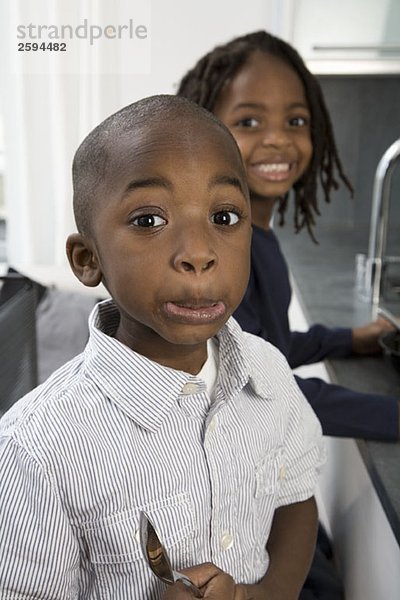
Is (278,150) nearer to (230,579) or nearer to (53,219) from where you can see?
(230,579)

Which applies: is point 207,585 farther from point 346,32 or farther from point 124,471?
point 346,32

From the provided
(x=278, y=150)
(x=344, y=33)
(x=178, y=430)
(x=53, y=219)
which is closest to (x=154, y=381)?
(x=178, y=430)

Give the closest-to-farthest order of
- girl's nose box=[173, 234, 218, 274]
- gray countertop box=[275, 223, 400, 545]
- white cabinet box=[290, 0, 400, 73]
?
girl's nose box=[173, 234, 218, 274], gray countertop box=[275, 223, 400, 545], white cabinet box=[290, 0, 400, 73]

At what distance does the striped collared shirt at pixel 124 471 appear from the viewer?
1.80 ft

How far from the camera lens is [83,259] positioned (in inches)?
24.0

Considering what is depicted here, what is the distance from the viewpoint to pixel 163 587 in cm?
61

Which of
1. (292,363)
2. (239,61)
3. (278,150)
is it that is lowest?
(292,363)

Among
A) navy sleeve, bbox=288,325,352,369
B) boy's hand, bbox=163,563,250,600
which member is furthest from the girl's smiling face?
boy's hand, bbox=163,563,250,600

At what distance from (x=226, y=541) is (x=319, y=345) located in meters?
0.54

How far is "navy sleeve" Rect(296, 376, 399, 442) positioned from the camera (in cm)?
87

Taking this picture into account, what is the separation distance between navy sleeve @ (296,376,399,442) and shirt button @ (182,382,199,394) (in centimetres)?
32

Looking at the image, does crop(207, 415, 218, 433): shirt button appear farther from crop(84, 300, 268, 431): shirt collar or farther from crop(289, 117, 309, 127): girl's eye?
crop(289, 117, 309, 127): girl's eye

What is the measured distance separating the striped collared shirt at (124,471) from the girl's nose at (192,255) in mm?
115

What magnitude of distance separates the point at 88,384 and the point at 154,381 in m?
0.06
